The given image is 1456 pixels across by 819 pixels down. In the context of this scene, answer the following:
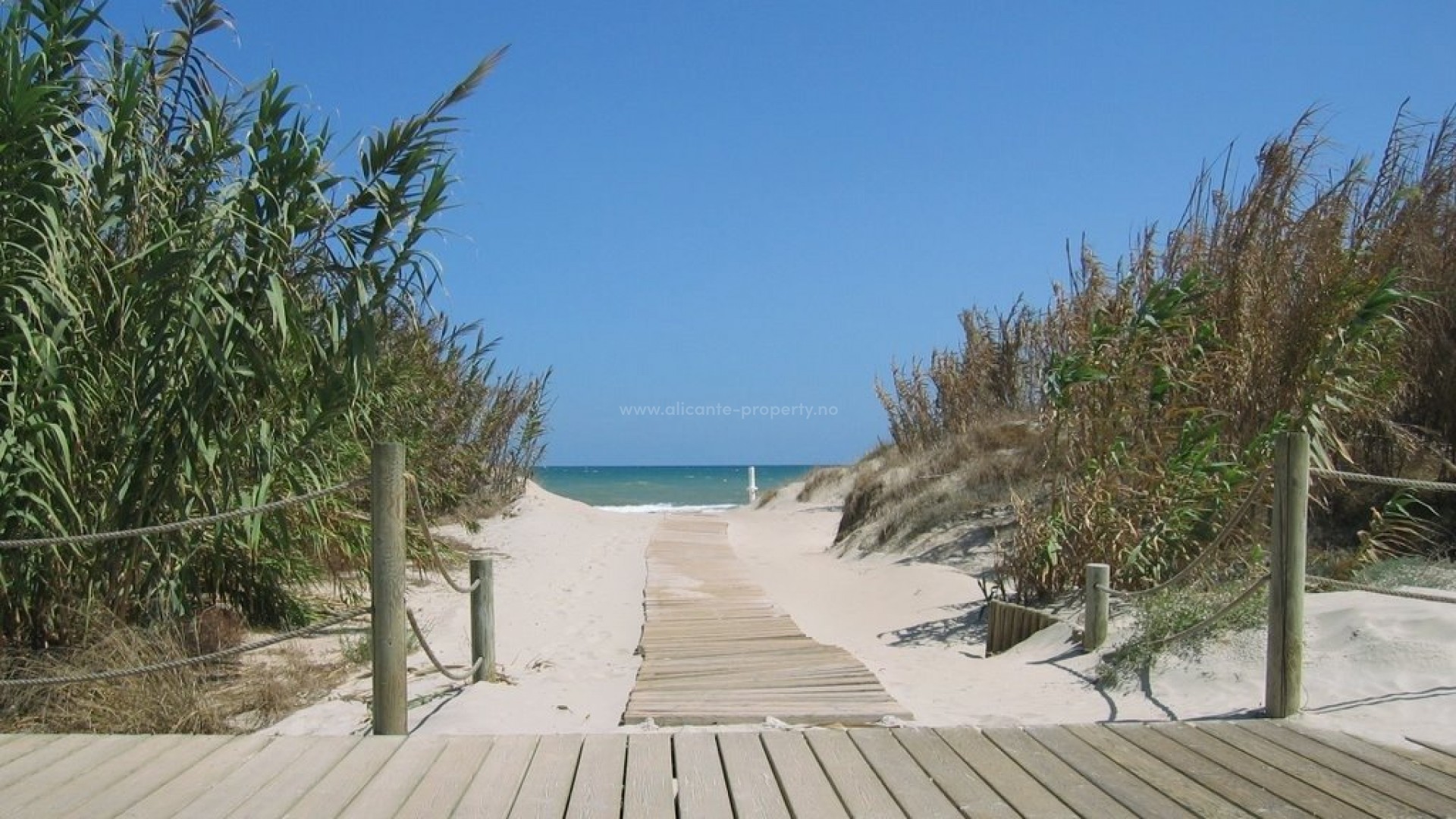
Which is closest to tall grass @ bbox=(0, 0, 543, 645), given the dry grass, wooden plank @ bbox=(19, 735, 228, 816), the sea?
the dry grass

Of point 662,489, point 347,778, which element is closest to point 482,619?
point 347,778

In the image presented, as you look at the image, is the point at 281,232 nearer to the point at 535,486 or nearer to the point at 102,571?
the point at 102,571

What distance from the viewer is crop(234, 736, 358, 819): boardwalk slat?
3275 millimetres

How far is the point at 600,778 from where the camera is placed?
3.56 m

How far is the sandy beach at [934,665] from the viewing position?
181 inches

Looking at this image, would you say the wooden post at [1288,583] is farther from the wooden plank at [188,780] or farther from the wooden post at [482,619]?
the wooden plank at [188,780]

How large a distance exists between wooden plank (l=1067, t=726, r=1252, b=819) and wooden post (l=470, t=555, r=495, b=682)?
2907mm

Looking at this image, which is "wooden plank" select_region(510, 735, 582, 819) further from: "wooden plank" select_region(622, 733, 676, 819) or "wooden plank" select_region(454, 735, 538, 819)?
"wooden plank" select_region(622, 733, 676, 819)

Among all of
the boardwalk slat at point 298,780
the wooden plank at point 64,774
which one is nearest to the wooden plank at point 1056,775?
the boardwalk slat at point 298,780

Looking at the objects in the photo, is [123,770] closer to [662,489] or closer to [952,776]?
[952,776]

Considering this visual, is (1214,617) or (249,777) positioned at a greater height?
(1214,617)

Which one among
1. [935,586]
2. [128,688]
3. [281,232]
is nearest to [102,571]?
[128,688]

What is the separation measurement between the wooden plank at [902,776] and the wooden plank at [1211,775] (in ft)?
2.87

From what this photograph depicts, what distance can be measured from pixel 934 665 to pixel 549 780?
11.9 ft
